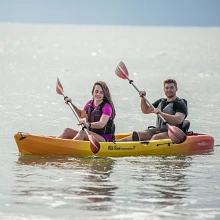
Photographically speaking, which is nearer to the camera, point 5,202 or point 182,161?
point 5,202

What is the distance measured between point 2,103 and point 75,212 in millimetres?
12422

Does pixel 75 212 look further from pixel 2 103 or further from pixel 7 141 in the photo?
pixel 2 103

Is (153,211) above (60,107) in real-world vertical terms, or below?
below

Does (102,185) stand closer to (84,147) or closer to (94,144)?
(94,144)

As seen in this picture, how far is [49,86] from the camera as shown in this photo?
28656 millimetres

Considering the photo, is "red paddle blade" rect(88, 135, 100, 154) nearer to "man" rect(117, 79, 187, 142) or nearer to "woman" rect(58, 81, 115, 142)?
"woman" rect(58, 81, 115, 142)

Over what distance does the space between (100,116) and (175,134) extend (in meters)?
1.05

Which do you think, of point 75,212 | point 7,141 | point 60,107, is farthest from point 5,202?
point 60,107

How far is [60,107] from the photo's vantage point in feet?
67.9

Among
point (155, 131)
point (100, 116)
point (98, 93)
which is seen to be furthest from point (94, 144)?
point (155, 131)

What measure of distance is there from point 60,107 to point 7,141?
623cm

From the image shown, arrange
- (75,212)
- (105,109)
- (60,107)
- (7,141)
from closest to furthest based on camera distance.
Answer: (75,212) → (105,109) → (7,141) → (60,107)

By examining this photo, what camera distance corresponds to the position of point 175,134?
41.1 ft

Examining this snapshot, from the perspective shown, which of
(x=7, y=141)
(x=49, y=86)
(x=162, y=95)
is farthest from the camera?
(x=49, y=86)
